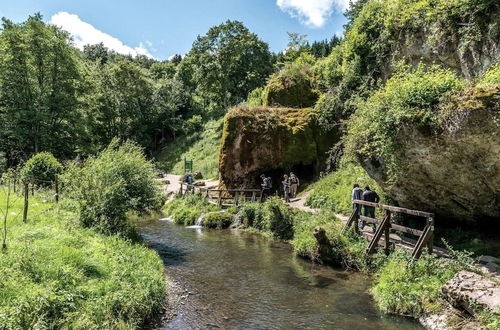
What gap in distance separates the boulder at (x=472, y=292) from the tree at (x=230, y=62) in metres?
47.7

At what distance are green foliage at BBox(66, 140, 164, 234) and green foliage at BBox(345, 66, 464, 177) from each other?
30.6 feet

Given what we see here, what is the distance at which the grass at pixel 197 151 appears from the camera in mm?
45125

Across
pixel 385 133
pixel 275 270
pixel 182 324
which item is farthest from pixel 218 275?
pixel 385 133

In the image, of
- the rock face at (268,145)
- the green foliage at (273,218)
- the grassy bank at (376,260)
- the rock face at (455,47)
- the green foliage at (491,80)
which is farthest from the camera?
the rock face at (268,145)

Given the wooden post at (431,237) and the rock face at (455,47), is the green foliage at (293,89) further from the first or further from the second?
the wooden post at (431,237)

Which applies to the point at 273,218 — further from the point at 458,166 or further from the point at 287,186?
the point at 458,166

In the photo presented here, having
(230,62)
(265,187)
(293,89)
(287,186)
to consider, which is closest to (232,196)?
(265,187)

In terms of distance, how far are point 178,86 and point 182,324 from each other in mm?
57847

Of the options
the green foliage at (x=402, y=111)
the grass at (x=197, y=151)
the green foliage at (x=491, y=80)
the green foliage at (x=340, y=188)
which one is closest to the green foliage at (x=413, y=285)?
the green foliage at (x=402, y=111)

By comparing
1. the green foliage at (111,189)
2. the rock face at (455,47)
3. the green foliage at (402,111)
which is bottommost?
the green foliage at (111,189)

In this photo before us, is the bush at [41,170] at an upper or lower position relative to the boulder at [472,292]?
upper

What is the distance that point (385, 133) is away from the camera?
11.6 m

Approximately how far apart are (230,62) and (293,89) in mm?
26365

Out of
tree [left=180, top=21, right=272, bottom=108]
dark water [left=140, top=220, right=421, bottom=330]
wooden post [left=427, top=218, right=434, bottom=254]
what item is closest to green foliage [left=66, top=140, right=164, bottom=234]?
dark water [left=140, top=220, right=421, bottom=330]
